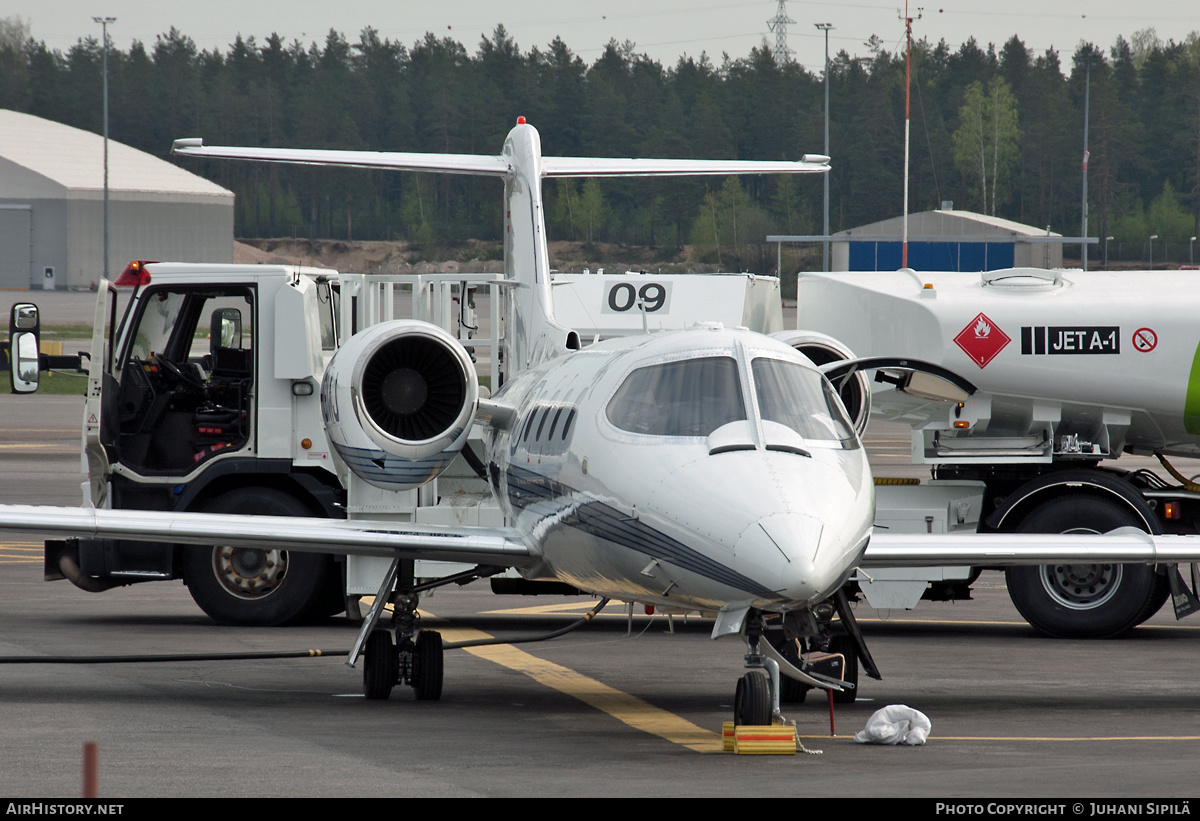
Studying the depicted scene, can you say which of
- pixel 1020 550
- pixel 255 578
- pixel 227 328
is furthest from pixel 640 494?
pixel 227 328

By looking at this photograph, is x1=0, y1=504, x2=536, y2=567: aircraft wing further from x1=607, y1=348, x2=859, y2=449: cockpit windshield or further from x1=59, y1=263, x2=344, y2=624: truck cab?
x1=59, y1=263, x2=344, y2=624: truck cab

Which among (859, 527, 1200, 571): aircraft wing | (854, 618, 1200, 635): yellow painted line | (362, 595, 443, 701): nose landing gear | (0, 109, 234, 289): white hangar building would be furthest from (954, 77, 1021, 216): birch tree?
(362, 595, 443, 701): nose landing gear

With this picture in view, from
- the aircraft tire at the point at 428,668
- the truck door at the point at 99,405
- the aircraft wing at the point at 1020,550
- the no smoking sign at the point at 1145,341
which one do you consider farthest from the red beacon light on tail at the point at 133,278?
the no smoking sign at the point at 1145,341

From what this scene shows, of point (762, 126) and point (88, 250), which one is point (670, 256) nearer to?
point (762, 126)

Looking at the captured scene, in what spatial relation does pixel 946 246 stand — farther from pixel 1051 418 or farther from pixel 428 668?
pixel 428 668

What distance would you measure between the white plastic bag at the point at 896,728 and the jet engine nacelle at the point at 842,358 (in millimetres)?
3038

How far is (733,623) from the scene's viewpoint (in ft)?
28.2

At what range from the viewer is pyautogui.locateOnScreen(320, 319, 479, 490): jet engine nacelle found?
11445 millimetres

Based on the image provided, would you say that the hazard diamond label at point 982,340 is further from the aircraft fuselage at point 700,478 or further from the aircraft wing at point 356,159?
the aircraft fuselage at point 700,478

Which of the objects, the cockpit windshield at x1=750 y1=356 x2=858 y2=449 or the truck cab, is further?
the truck cab

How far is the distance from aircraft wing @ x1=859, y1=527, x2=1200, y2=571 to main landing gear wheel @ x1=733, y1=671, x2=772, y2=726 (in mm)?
1467

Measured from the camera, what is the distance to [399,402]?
38.9ft
